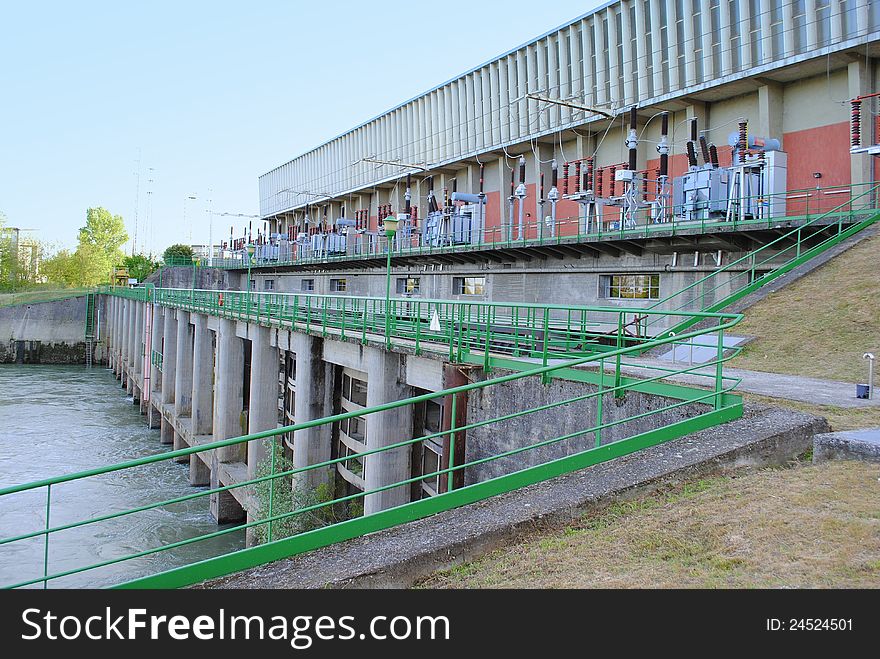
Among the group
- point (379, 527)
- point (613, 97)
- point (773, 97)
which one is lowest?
point (379, 527)

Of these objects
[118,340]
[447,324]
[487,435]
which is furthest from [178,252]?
[487,435]

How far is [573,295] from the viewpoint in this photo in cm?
2442

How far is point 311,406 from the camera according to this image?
17938 millimetres

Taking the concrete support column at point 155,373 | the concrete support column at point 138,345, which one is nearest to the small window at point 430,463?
the concrete support column at point 155,373

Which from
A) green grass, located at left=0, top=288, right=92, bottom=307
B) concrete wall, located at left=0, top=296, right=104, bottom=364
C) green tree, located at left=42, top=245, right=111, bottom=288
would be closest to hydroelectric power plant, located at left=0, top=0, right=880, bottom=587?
concrete wall, located at left=0, top=296, right=104, bottom=364

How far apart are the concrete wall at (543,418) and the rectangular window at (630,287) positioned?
458 inches

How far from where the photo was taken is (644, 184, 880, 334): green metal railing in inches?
668

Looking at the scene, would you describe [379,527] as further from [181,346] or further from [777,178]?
[181,346]

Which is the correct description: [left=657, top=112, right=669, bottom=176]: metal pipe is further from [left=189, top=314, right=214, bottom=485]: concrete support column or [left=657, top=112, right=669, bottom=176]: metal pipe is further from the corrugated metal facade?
[left=189, top=314, right=214, bottom=485]: concrete support column

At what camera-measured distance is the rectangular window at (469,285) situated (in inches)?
1203

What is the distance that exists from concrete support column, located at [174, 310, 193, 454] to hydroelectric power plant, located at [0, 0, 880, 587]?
0.47 feet
